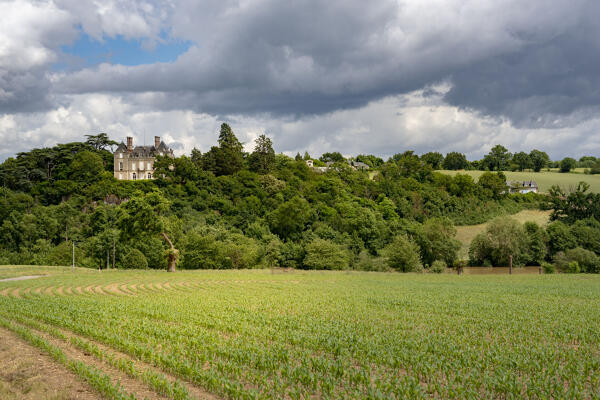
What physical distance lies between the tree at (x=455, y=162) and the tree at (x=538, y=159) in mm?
23313

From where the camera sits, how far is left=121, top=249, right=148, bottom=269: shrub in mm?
66312

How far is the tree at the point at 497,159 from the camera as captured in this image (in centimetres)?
15662

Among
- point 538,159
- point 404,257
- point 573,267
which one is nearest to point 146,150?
point 404,257

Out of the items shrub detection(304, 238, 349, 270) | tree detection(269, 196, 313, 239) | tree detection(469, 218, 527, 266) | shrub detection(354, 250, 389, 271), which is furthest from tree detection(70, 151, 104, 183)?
tree detection(469, 218, 527, 266)

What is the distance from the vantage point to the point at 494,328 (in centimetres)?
1880

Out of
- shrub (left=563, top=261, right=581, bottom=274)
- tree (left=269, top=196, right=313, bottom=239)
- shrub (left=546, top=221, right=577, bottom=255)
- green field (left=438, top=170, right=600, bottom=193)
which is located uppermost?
green field (left=438, top=170, right=600, bottom=193)

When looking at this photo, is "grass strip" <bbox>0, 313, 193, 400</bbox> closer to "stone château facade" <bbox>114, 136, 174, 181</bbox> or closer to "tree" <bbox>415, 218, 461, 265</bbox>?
"tree" <bbox>415, 218, 461, 265</bbox>

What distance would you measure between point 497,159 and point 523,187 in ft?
125

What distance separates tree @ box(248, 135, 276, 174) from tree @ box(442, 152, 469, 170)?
7585cm

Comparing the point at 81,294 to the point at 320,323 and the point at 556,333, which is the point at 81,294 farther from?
the point at 556,333

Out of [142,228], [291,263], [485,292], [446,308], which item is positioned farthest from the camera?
[291,263]

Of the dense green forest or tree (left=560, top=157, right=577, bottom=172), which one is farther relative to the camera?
tree (left=560, top=157, right=577, bottom=172)

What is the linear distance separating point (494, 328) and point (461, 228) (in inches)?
3302

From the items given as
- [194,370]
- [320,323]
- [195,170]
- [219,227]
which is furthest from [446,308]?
[195,170]
